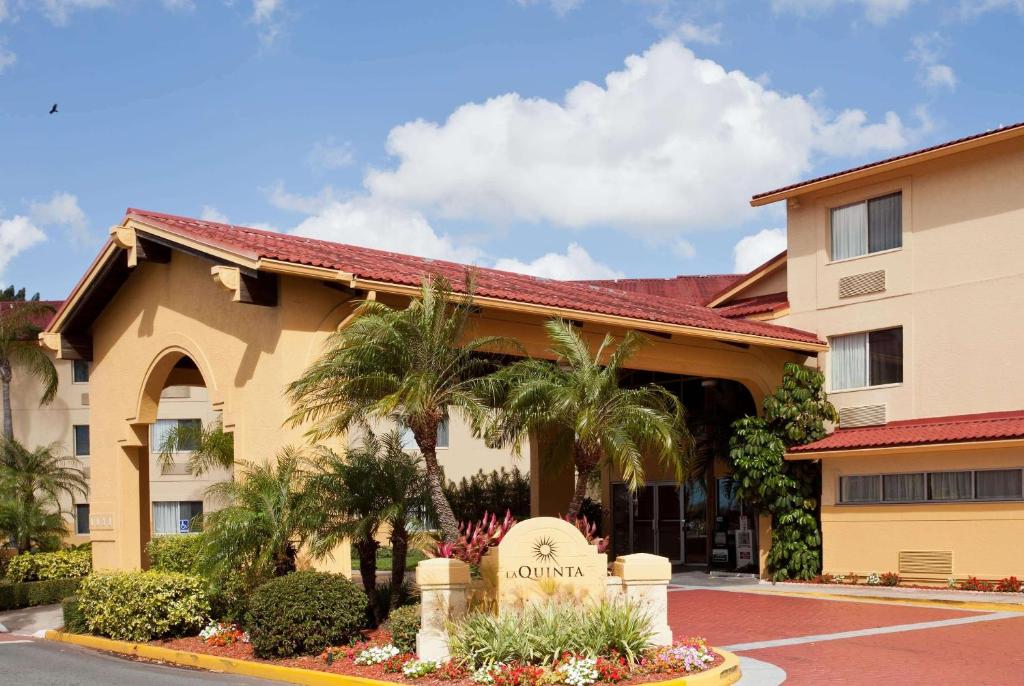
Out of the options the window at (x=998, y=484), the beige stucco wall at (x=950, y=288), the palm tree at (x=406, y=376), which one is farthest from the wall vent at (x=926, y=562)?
the palm tree at (x=406, y=376)

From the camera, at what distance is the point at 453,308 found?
18.0 metres

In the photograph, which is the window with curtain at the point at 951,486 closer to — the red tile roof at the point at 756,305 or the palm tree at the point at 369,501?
the red tile roof at the point at 756,305

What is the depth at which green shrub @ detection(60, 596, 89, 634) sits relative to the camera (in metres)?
19.3

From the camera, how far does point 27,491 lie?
3591 cm

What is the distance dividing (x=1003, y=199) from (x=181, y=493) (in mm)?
35812

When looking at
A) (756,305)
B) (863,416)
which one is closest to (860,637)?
(863,416)

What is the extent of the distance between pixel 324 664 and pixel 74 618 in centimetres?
689

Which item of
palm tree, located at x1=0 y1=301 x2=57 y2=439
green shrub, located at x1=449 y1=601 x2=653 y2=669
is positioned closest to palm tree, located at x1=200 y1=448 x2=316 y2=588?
green shrub, located at x1=449 y1=601 x2=653 y2=669

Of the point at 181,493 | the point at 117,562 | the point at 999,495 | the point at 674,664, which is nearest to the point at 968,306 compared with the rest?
the point at 999,495

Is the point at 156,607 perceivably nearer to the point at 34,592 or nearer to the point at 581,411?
the point at 581,411

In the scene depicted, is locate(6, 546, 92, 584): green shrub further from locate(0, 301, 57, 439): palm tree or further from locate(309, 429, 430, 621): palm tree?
locate(0, 301, 57, 439): palm tree

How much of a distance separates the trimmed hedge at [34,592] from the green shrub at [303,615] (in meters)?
11.5

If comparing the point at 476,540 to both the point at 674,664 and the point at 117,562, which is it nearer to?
the point at 674,664

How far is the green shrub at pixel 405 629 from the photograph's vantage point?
14312 mm
